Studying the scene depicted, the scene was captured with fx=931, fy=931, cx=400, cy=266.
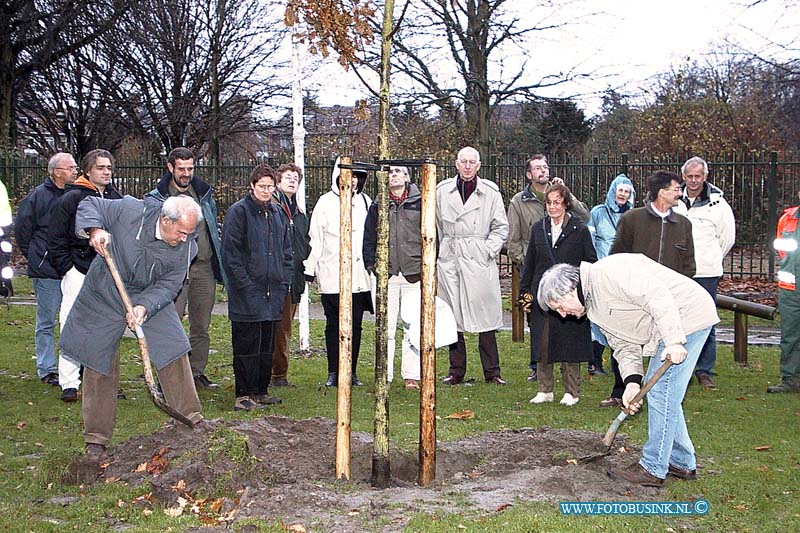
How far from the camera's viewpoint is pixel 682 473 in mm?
6480

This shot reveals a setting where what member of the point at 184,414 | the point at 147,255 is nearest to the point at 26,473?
the point at 184,414

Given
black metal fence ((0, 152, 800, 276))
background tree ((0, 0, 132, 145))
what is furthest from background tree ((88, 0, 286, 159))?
black metal fence ((0, 152, 800, 276))

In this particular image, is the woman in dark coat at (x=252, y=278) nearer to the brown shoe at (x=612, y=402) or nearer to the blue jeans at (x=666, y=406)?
the brown shoe at (x=612, y=402)

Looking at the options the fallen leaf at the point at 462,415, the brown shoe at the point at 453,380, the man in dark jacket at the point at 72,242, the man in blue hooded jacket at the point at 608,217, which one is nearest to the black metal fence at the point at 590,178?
the man in blue hooded jacket at the point at 608,217

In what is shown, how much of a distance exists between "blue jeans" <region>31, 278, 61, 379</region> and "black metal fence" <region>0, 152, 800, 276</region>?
10.4 m

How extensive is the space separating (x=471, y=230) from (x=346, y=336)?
3774mm

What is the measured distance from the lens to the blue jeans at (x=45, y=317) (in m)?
9.62

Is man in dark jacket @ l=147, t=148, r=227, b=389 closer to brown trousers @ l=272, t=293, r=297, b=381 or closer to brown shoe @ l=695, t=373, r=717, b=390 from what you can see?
brown trousers @ l=272, t=293, r=297, b=381

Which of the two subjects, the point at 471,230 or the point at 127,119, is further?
the point at 127,119

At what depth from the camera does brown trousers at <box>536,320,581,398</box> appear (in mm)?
8789

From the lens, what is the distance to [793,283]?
30.9 ft

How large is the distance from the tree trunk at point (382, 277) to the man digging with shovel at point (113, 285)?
137 centimetres

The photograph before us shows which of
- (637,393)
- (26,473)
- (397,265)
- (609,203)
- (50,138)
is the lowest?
(26,473)

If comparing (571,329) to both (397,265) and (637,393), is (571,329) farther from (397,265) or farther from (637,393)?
(637,393)
